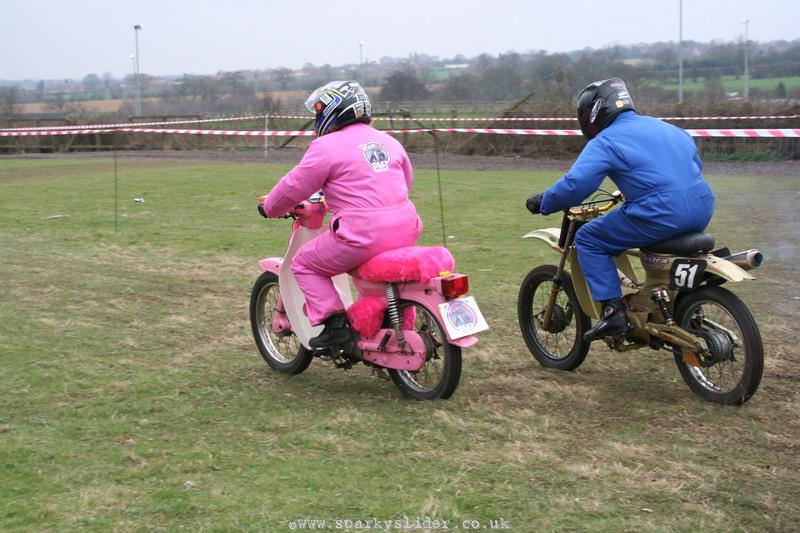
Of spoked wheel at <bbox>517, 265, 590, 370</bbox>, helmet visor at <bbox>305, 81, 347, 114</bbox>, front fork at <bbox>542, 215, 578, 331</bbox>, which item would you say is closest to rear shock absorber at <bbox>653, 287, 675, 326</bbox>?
spoked wheel at <bbox>517, 265, 590, 370</bbox>

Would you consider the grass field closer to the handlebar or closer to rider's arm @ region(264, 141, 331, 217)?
the handlebar

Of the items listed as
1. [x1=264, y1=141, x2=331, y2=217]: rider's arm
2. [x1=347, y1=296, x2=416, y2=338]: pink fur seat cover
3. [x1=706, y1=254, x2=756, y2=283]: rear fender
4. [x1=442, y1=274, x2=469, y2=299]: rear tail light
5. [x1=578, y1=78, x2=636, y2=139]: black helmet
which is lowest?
[x1=347, y1=296, x2=416, y2=338]: pink fur seat cover

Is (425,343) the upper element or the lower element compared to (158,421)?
upper

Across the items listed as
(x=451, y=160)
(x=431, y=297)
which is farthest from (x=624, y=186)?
(x=451, y=160)

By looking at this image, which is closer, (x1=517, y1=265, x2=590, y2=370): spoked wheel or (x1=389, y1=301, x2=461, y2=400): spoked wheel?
(x1=389, y1=301, x2=461, y2=400): spoked wheel

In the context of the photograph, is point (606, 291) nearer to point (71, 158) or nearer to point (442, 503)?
point (442, 503)

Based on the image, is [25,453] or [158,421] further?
[158,421]

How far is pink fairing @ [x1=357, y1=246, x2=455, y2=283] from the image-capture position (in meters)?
5.52

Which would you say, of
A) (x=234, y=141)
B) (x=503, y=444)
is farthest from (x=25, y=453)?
(x=234, y=141)

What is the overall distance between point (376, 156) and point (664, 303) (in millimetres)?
1971

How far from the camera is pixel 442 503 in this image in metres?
4.29

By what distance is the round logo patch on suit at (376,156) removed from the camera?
568 cm

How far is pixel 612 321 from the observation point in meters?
5.95

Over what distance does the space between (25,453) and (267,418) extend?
1337 mm
